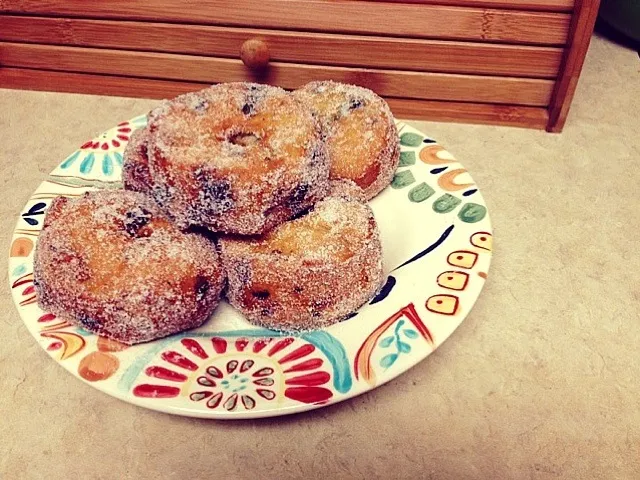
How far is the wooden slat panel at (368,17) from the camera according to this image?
2.63 feet

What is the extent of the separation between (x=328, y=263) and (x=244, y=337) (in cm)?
11

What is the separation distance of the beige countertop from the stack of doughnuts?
0.10 meters

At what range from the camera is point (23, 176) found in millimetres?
863

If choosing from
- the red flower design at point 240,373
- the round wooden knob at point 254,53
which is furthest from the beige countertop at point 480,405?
the round wooden knob at point 254,53

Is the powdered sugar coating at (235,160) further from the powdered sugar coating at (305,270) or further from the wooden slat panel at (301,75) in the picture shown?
the wooden slat panel at (301,75)

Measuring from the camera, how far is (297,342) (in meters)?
0.55

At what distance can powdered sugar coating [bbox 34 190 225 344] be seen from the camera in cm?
54

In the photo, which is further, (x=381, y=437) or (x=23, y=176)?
(x=23, y=176)

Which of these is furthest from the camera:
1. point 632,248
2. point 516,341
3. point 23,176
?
point 23,176

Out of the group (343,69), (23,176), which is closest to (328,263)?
(343,69)

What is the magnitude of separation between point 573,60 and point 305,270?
0.51 m

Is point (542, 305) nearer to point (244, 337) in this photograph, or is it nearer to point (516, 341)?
point (516, 341)

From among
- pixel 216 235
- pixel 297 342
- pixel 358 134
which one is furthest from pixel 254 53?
pixel 297 342

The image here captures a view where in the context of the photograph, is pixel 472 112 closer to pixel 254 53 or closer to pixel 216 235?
pixel 254 53
